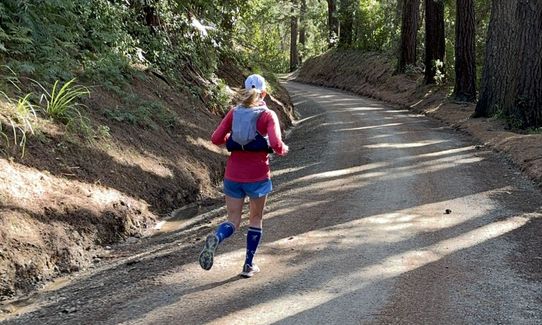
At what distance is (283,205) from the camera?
27.4ft

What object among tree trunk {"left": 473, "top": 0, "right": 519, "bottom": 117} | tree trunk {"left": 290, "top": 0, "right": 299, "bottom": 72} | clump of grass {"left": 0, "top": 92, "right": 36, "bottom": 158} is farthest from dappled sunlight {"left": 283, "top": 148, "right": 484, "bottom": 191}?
tree trunk {"left": 290, "top": 0, "right": 299, "bottom": 72}

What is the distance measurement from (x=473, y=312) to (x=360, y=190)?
4.52m

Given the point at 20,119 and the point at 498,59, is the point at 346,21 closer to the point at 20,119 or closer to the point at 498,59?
the point at 498,59

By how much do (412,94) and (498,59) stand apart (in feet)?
29.0

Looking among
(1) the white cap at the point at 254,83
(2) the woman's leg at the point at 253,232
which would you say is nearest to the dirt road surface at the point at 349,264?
(2) the woman's leg at the point at 253,232

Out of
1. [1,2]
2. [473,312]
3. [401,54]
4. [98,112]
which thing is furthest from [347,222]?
[401,54]

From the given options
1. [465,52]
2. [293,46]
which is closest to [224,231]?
[465,52]

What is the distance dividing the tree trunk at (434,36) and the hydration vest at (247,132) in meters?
20.7

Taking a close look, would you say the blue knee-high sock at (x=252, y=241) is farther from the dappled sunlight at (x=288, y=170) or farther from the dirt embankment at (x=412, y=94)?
the dirt embankment at (x=412, y=94)

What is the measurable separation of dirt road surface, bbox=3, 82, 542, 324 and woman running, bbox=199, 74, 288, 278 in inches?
16.9

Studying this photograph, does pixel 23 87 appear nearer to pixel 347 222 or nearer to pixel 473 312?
pixel 347 222

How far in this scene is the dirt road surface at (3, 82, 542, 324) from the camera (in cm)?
468

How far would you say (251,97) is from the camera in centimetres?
530

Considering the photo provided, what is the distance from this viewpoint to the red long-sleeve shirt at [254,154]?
5223mm
